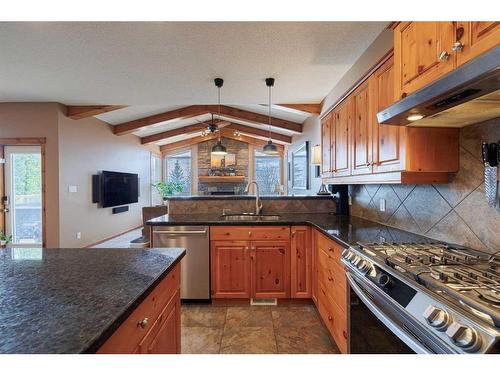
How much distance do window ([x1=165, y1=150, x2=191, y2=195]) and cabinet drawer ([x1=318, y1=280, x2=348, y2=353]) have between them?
7.80 meters

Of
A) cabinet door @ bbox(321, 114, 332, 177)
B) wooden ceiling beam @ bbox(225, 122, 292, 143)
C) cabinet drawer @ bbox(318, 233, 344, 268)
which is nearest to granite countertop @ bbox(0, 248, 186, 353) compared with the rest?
cabinet drawer @ bbox(318, 233, 344, 268)

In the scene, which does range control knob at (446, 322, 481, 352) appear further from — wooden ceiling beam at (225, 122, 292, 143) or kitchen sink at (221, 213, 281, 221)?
wooden ceiling beam at (225, 122, 292, 143)

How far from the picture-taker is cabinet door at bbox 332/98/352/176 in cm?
242

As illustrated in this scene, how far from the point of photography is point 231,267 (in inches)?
110

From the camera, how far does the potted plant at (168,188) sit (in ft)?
29.2

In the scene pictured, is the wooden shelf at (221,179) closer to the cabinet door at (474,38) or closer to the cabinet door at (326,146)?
the cabinet door at (326,146)

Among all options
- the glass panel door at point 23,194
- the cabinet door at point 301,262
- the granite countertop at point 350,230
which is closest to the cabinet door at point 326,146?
the granite countertop at point 350,230

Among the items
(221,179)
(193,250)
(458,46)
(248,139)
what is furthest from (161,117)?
(458,46)

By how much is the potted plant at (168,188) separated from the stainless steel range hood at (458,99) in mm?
8272

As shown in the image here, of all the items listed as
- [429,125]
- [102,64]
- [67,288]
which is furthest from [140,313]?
[102,64]
